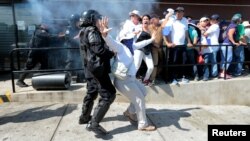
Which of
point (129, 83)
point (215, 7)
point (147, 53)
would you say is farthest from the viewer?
point (215, 7)

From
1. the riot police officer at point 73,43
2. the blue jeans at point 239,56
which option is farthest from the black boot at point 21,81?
the blue jeans at point 239,56

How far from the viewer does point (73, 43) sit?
6.88m

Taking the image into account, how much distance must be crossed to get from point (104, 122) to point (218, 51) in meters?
3.65

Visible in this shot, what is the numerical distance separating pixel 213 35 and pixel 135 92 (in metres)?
3.38

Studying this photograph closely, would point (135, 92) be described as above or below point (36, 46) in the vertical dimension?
below

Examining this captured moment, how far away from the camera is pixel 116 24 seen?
8469 millimetres

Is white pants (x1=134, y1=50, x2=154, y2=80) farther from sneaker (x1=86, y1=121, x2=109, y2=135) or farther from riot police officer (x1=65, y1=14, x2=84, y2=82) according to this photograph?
sneaker (x1=86, y1=121, x2=109, y2=135)

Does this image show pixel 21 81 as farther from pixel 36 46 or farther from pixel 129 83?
pixel 129 83

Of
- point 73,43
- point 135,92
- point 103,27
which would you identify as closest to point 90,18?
point 103,27

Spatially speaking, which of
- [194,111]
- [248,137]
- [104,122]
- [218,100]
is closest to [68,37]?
[104,122]

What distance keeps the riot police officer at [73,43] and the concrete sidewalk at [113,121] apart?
1056mm

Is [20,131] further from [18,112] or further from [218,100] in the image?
[218,100]

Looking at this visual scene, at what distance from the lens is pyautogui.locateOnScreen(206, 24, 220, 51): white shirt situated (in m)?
7.17

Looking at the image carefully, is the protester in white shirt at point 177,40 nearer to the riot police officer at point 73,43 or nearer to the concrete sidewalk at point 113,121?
the concrete sidewalk at point 113,121
